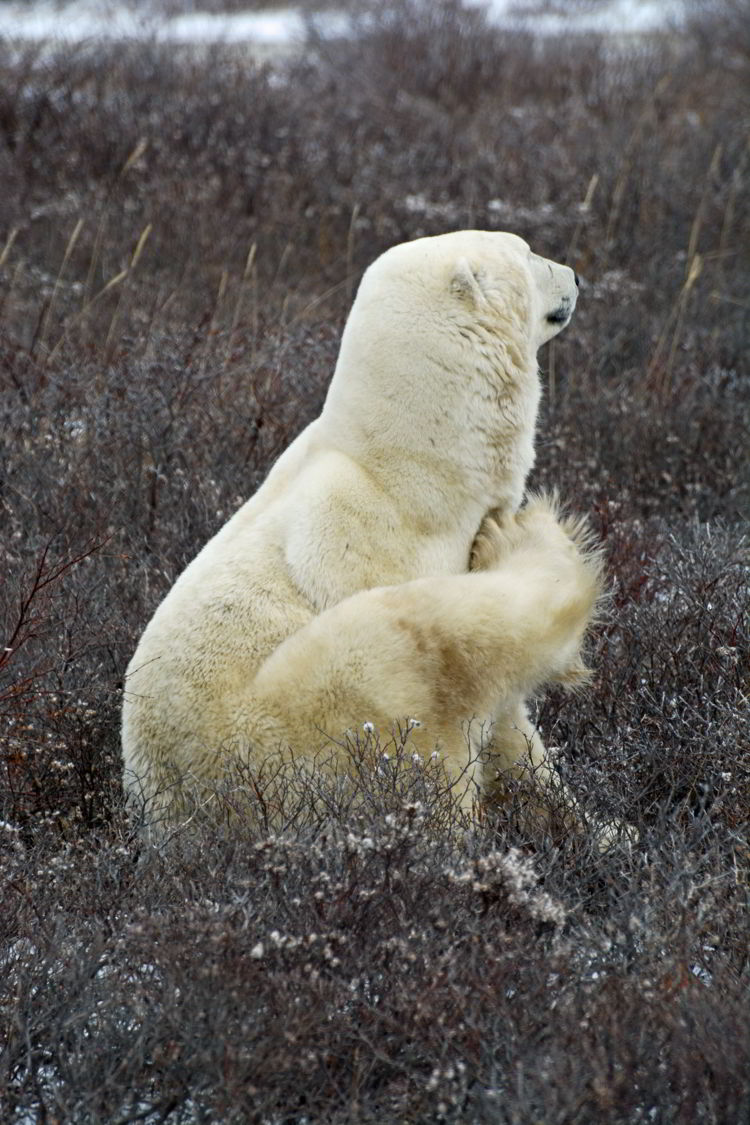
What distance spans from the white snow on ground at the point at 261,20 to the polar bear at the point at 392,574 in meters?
10.2

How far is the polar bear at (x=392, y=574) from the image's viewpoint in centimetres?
259

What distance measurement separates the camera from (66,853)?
2760 mm

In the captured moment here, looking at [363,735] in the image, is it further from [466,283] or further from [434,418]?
[466,283]

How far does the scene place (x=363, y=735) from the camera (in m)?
2.62

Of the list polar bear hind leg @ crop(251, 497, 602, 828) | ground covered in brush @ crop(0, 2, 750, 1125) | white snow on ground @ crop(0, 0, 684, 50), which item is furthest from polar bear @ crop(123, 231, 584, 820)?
white snow on ground @ crop(0, 0, 684, 50)

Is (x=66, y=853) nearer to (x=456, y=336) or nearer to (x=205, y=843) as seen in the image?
(x=205, y=843)

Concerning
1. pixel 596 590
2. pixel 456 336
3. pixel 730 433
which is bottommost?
pixel 730 433

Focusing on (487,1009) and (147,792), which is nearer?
(487,1009)

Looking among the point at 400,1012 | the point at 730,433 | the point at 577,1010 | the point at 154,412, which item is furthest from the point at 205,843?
the point at 730,433

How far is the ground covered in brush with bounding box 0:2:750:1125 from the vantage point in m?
2.15

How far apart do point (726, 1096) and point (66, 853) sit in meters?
1.45

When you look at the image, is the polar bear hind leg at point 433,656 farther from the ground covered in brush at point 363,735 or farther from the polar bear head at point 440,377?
the polar bear head at point 440,377

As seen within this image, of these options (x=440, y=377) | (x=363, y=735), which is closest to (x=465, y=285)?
(x=440, y=377)

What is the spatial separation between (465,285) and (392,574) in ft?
2.23
